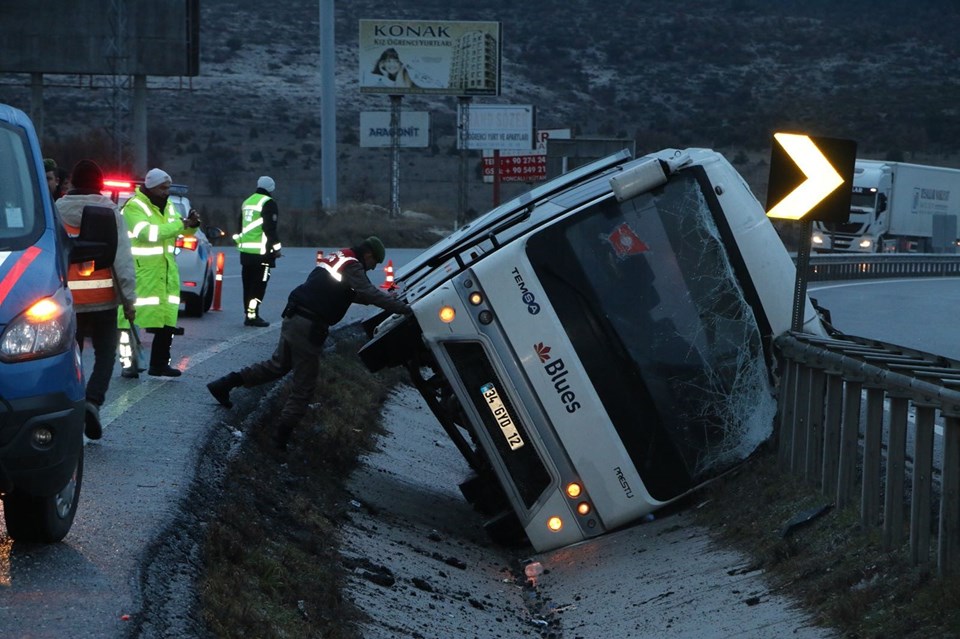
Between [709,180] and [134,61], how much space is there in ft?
140

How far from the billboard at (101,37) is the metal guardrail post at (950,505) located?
4469 centimetres

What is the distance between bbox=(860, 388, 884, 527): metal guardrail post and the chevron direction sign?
2.13 metres

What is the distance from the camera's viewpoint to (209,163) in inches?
3029

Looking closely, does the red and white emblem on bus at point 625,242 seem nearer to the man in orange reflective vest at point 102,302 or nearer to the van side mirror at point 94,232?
the man in orange reflective vest at point 102,302

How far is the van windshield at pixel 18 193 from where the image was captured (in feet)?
22.3

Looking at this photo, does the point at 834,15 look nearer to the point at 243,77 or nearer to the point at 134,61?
the point at 243,77

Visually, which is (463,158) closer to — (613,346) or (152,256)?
(152,256)

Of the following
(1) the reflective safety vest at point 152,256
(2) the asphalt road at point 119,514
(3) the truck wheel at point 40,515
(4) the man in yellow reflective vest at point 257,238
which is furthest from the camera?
A: (4) the man in yellow reflective vest at point 257,238

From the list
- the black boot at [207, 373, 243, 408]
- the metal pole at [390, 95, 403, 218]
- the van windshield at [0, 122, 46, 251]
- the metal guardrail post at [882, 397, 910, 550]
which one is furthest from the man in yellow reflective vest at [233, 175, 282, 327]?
the metal pole at [390, 95, 403, 218]

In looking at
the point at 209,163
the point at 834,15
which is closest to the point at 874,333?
the point at 209,163

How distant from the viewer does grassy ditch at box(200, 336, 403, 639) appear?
22.2 feet

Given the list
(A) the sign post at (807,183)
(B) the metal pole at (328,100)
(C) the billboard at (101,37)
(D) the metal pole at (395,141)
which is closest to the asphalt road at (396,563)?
(A) the sign post at (807,183)

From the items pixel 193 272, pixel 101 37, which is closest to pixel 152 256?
pixel 193 272

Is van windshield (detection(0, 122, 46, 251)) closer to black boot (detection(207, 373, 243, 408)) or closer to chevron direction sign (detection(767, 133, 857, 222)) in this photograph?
black boot (detection(207, 373, 243, 408))
